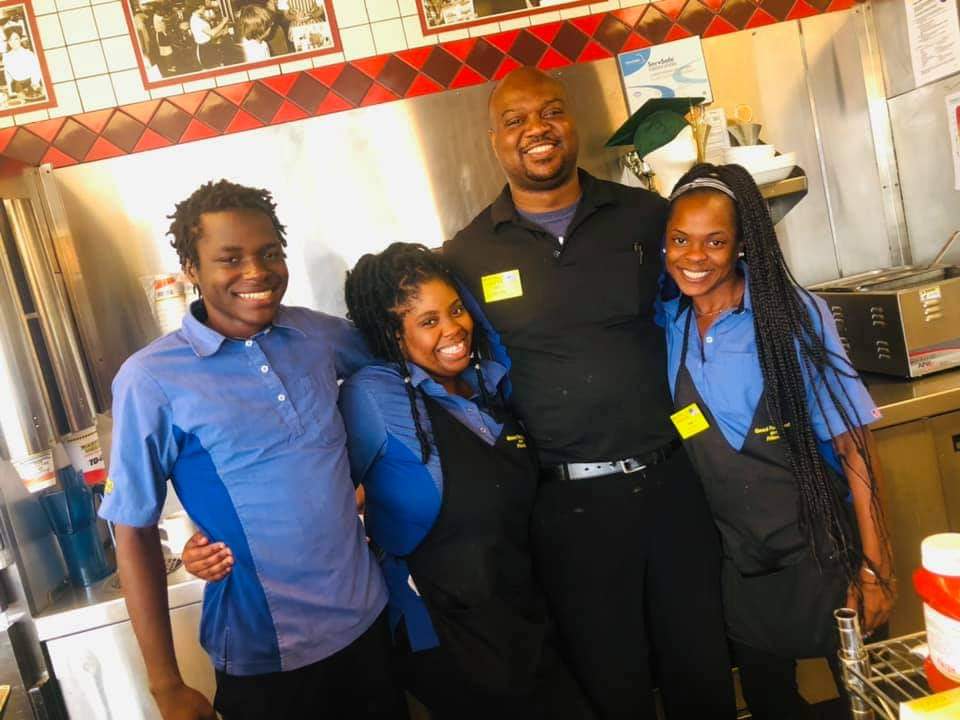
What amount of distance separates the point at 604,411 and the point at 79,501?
52.8 inches

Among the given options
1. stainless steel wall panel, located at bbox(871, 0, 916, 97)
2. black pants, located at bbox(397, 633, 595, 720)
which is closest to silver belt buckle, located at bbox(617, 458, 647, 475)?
black pants, located at bbox(397, 633, 595, 720)

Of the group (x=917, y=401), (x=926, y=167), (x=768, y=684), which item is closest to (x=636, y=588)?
(x=768, y=684)

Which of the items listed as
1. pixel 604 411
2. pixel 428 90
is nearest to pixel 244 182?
Result: pixel 428 90

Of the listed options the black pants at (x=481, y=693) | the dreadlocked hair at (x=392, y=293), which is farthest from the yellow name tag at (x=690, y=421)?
the black pants at (x=481, y=693)

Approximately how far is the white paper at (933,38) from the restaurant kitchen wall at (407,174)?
0.18 metres

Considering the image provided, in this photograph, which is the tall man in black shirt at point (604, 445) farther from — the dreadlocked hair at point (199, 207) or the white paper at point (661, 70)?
the white paper at point (661, 70)

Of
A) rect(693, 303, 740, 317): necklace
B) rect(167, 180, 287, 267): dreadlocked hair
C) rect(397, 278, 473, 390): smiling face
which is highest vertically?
rect(167, 180, 287, 267): dreadlocked hair

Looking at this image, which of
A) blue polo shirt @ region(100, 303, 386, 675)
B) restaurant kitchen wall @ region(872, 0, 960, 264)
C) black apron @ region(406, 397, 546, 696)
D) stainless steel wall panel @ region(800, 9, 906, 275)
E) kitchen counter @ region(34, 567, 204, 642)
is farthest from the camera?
stainless steel wall panel @ region(800, 9, 906, 275)

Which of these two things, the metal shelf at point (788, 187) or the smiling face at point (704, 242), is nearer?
the smiling face at point (704, 242)

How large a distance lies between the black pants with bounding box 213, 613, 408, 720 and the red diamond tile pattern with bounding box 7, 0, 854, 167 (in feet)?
5.44

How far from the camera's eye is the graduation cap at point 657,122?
196 centimetres

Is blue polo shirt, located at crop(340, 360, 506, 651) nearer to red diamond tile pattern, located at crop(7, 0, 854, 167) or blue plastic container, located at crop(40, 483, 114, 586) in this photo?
blue plastic container, located at crop(40, 483, 114, 586)

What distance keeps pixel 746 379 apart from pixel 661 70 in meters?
1.39

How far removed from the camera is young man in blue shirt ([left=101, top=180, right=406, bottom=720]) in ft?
3.63
